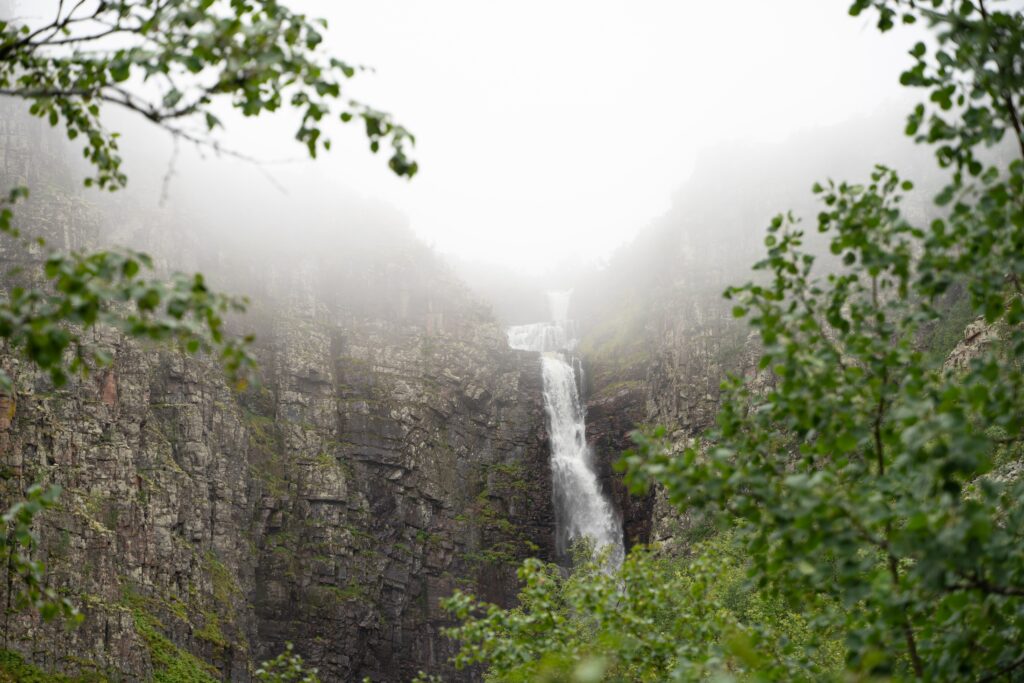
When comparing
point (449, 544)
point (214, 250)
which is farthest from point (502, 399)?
point (214, 250)

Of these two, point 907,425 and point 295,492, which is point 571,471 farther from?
point 907,425

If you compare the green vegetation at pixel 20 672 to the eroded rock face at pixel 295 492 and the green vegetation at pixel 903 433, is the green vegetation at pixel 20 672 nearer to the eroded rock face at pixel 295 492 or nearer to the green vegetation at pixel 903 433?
the eroded rock face at pixel 295 492

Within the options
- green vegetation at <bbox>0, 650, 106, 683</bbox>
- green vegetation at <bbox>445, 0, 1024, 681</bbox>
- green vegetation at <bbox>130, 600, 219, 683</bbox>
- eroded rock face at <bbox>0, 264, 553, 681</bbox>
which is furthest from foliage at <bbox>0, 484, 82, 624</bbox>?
green vegetation at <bbox>130, 600, 219, 683</bbox>

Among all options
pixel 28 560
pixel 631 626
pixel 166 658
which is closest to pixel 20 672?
pixel 166 658

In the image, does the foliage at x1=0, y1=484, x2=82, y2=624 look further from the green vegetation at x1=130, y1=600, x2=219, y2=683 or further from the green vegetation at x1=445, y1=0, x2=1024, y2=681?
the green vegetation at x1=130, y1=600, x2=219, y2=683

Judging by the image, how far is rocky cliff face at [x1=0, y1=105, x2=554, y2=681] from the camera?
81.7 ft

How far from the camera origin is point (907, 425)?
3803 mm

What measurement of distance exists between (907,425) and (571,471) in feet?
154

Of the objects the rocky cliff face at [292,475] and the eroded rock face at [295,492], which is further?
the rocky cliff face at [292,475]

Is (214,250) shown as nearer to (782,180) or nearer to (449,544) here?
(449,544)

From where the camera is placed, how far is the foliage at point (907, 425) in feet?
11.8

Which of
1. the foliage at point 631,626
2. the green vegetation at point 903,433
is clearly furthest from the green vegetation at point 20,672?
the green vegetation at point 903,433

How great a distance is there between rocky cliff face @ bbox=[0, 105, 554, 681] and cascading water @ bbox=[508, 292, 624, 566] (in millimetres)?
1281

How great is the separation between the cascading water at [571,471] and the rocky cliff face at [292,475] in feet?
4.20
